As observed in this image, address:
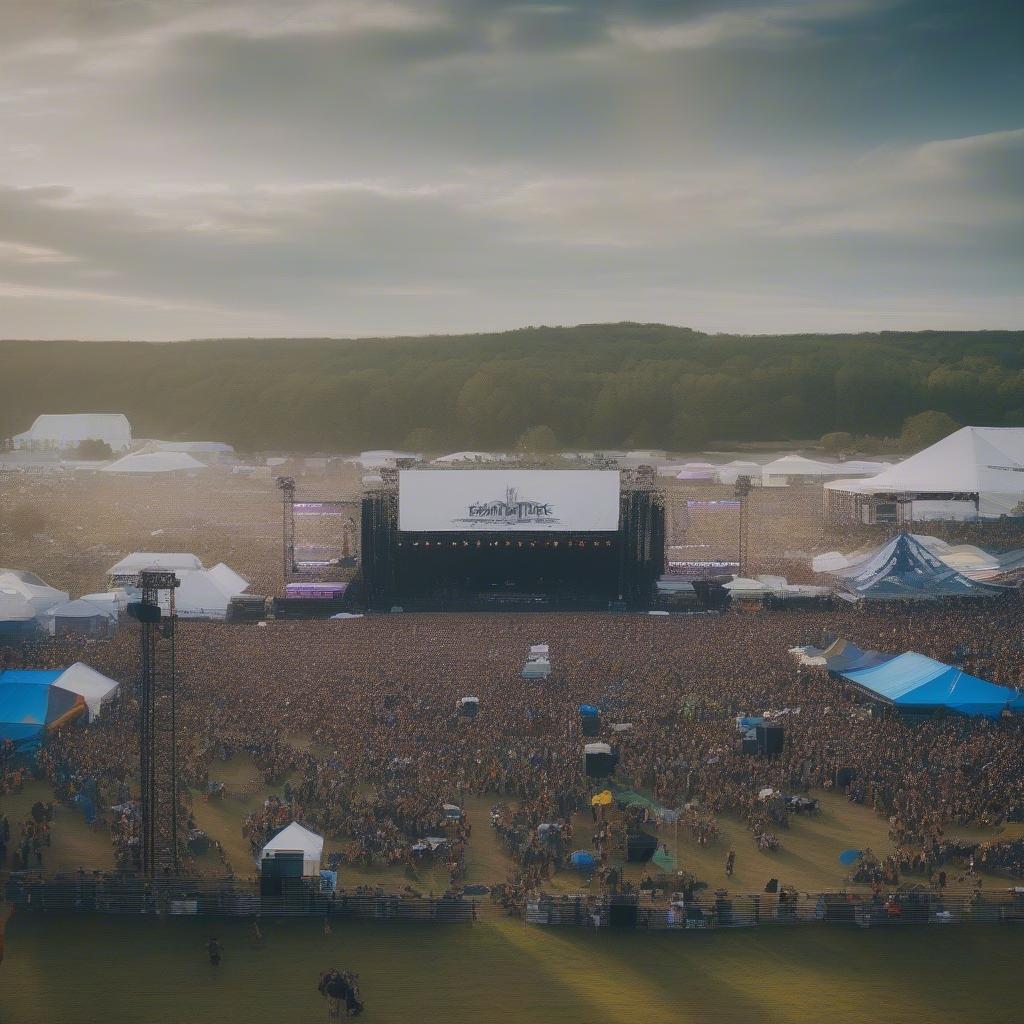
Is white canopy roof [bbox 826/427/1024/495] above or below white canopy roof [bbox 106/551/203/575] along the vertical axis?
above

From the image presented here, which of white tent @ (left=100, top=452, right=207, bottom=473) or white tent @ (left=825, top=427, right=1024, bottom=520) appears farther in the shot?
white tent @ (left=100, top=452, right=207, bottom=473)

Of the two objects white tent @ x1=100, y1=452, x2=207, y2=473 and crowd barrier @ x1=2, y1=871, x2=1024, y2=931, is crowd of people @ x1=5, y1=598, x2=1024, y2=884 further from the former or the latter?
white tent @ x1=100, y1=452, x2=207, y2=473

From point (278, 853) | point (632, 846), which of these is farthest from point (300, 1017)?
point (632, 846)

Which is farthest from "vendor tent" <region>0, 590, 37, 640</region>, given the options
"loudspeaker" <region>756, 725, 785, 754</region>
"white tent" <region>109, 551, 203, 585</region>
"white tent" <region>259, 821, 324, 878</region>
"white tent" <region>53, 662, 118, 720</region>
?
"loudspeaker" <region>756, 725, 785, 754</region>

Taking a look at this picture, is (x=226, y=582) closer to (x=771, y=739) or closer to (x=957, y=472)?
(x=771, y=739)

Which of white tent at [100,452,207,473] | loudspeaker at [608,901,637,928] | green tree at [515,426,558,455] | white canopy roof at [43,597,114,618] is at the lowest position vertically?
loudspeaker at [608,901,637,928]

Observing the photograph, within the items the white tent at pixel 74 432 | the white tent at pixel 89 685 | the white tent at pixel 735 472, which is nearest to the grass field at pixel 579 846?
the white tent at pixel 89 685

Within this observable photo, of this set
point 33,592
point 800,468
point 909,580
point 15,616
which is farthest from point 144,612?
point 800,468
